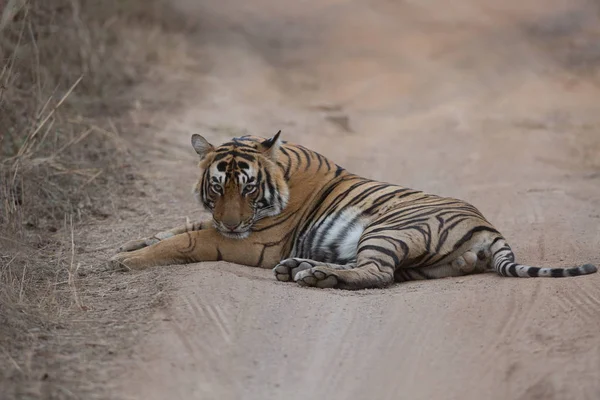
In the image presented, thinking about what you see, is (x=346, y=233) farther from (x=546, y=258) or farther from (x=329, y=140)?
(x=329, y=140)

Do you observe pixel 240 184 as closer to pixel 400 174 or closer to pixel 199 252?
pixel 199 252

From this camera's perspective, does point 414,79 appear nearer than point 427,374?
No

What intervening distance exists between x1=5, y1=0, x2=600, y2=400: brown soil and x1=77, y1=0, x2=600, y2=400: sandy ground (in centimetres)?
2

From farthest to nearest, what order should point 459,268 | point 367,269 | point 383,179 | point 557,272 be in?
1. point 383,179
2. point 459,268
3. point 367,269
4. point 557,272

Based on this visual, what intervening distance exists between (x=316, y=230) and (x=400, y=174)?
9.39ft

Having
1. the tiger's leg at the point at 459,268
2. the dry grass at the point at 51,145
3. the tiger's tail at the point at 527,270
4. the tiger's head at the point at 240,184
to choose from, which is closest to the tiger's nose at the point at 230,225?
the tiger's head at the point at 240,184

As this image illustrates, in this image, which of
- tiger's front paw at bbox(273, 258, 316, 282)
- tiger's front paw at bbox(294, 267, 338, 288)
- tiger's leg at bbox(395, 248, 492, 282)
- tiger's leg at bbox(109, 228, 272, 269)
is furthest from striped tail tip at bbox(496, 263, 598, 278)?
tiger's leg at bbox(109, 228, 272, 269)

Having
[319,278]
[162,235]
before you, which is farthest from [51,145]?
[319,278]

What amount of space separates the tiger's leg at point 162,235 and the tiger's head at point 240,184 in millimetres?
306

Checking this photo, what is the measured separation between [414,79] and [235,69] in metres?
2.30

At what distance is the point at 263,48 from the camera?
12.9 meters

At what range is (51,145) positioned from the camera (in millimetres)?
7723

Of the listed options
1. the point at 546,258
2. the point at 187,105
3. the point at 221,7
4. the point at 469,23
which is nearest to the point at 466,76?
the point at 469,23

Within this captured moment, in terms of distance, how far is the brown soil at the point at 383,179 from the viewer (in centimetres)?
410
